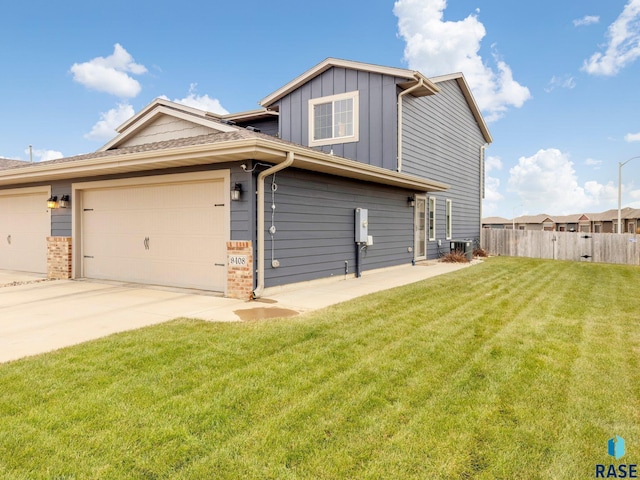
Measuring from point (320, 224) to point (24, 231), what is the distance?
9086 mm

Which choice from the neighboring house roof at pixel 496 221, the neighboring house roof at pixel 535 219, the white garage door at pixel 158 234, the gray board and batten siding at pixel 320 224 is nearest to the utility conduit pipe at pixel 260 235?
the gray board and batten siding at pixel 320 224

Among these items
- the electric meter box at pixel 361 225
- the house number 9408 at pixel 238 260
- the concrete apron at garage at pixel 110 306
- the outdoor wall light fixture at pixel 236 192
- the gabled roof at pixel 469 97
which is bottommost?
the concrete apron at garage at pixel 110 306

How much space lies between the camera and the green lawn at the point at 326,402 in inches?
87.4

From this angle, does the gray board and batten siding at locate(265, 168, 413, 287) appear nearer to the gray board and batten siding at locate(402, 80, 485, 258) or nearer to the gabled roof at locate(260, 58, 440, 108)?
the gray board and batten siding at locate(402, 80, 485, 258)

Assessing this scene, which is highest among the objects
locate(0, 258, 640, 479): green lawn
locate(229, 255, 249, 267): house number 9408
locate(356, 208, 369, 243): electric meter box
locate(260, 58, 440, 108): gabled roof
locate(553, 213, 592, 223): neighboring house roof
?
locate(260, 58, 440, 108): gabled roof

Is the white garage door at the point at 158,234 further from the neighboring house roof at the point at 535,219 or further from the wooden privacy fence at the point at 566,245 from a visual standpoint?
the neighboring house roof at the point at 535,219

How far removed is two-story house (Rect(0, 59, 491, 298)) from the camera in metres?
7.22

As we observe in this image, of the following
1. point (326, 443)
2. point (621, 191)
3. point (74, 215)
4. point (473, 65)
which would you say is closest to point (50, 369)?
point (326, 443)

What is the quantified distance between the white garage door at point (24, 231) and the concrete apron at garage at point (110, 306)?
4.93ft

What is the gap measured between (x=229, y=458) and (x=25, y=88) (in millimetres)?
22102

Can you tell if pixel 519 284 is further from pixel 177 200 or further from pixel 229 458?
pixel 229 458

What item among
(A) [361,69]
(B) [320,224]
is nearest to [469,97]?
(A) [361,69]

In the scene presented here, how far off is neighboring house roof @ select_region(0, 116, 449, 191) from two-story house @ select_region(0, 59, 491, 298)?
0.11 ft

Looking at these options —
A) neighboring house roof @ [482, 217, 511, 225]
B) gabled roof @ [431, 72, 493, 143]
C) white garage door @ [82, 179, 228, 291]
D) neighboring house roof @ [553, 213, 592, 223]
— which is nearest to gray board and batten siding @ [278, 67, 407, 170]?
gabled roof @ [431, 72, 493, 143]
